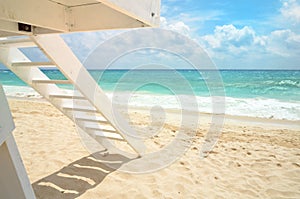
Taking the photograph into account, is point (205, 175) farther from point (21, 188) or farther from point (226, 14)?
point (226, 14)

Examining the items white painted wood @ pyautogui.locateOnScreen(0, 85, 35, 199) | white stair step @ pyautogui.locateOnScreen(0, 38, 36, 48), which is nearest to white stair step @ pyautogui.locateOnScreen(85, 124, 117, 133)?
white stair step @ pyautogui.locateOnScreen(0, 38, 36, 48)

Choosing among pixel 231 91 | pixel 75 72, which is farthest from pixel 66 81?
pixel 231 91

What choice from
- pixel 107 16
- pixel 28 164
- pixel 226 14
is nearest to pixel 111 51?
pixel 28 164

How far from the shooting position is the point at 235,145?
4457 mm

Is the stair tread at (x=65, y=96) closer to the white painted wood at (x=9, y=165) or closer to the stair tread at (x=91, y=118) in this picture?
the stair tread at (x=91, y=118)

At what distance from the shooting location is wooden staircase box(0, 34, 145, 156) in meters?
1.88

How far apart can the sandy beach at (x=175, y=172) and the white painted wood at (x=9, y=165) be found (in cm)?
132

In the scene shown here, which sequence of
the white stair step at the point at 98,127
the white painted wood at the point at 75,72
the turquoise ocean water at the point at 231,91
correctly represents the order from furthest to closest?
the turquoise ocean water at the point at 231,91 < the white stair step at the point at 98,127 < the white painted wood at the point at 75,72

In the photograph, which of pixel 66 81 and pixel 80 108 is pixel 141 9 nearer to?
pixel 66 81

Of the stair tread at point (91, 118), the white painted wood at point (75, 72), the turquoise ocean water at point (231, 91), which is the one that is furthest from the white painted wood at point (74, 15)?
the turquoise ocean water at point (231, 91)

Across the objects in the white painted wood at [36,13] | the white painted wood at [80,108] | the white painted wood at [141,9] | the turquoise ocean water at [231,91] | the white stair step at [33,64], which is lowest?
the turquoise ocean water at [231,91]

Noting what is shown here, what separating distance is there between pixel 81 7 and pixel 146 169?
7.74 feet

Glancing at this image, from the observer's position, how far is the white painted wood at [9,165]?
1028 millimetres

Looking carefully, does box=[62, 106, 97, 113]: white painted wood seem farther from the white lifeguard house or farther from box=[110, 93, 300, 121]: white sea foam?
box=[110, 93, 300, 121]: white sea foam
